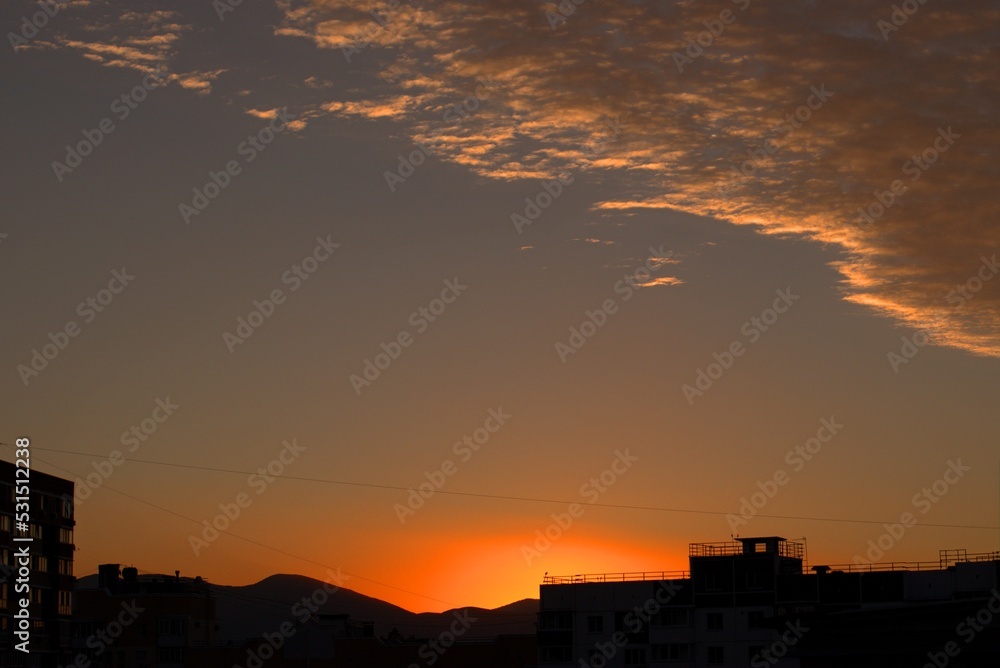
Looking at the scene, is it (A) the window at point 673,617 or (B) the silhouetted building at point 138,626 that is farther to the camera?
(B) the silhouetted building at point 138,626

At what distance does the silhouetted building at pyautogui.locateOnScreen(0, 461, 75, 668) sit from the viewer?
109m

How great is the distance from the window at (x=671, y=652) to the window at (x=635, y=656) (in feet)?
4.77

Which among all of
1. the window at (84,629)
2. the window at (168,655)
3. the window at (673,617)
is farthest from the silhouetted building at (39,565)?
the window at (673,617)

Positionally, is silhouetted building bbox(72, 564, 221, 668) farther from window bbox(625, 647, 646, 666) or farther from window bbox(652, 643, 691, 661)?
window bbox(652, 643, 691, 661)

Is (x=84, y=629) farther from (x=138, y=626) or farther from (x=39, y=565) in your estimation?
(x=39, y=565)

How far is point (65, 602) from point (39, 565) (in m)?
5.43

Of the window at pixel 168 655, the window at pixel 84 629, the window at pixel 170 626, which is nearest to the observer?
the window at pixel 84 629

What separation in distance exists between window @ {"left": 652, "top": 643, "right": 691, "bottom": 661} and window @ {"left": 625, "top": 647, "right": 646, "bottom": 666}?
4.77ft

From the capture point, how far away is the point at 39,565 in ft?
376

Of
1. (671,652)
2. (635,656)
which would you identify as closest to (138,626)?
(635,656)

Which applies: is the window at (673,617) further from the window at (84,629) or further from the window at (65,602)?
the window at (84,629)

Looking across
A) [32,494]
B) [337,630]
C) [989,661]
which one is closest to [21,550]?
[32,494]

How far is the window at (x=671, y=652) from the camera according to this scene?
126125mm

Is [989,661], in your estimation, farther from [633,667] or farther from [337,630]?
[337,630]
